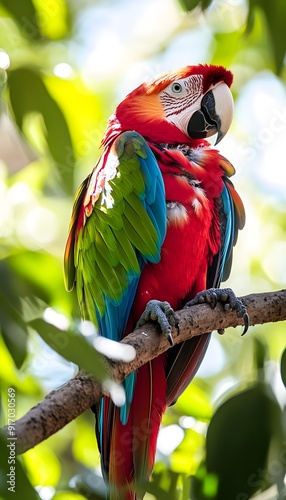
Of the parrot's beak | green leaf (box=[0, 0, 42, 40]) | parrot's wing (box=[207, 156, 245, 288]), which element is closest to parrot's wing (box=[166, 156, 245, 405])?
parrot's wing (box=[207, 156, 245, 288])

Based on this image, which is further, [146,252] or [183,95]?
[183,95]

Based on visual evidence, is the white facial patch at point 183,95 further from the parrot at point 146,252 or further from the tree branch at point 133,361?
the tree branch at point 133,361

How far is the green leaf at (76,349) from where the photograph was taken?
1.60 feet

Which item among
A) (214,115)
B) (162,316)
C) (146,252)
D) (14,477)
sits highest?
(214,115)

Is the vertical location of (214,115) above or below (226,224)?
above

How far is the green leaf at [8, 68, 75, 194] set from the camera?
1.95 feet

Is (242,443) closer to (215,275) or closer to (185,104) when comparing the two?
(215,275)

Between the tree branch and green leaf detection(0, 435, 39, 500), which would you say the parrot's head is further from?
green leaf detection(0, 435, 39, 500)

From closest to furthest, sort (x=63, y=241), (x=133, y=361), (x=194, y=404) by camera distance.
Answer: (x=133, y=361)
(x=194, y=404)
(x=63, y=241)

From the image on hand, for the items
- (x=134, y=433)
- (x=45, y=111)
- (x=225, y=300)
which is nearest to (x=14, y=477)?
(x=45, y=111)

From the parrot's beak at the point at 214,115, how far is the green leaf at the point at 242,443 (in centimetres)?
111

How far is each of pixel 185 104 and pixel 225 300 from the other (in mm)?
607

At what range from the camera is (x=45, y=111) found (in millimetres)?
644

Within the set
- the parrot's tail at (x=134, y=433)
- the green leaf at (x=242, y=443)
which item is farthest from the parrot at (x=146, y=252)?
the green leaf at (x=242, y=443)
